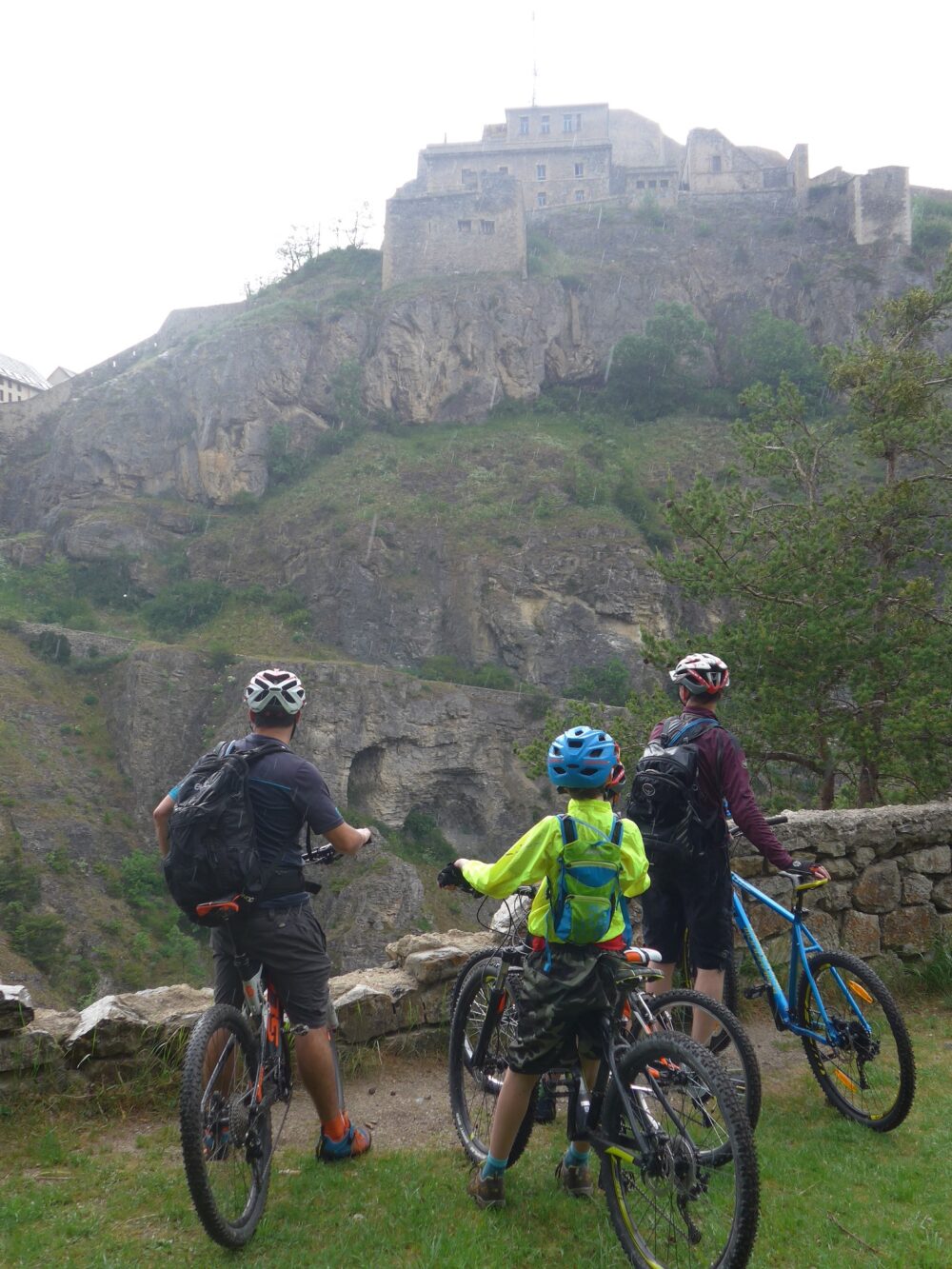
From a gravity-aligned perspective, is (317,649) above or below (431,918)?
above

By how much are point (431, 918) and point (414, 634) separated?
1640cm

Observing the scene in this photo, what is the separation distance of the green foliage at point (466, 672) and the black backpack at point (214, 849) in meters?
39.0

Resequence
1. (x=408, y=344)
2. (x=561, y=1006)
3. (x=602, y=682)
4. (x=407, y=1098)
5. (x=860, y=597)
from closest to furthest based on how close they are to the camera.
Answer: (x=561, y=1006) < (x=407, y=1098) < (x=860, y=597) < (x=602, y=682) < (x=408, y=344)

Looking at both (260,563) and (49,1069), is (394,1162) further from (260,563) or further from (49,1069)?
(260,563)

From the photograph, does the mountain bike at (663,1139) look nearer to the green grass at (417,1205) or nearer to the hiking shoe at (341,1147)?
the green grass at (417,1205)

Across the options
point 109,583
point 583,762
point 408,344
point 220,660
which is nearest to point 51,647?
point 220,660

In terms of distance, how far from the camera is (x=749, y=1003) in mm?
5781

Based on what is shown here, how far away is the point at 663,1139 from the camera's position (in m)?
2.89

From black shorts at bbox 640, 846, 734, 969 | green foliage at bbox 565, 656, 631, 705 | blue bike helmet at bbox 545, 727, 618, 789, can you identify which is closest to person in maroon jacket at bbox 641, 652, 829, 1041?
black shorts at bbox 640, 846, 734, 969

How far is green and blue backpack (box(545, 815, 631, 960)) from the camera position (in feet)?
10.5

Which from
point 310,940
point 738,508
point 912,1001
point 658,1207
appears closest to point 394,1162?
point 310,940

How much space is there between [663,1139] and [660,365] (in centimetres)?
5871

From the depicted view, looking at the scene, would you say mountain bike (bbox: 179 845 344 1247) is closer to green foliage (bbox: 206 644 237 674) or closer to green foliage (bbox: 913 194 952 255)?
green foliage (bbox: 206 644 237 674)

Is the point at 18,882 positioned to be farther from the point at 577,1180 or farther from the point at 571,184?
the point at 571,184
